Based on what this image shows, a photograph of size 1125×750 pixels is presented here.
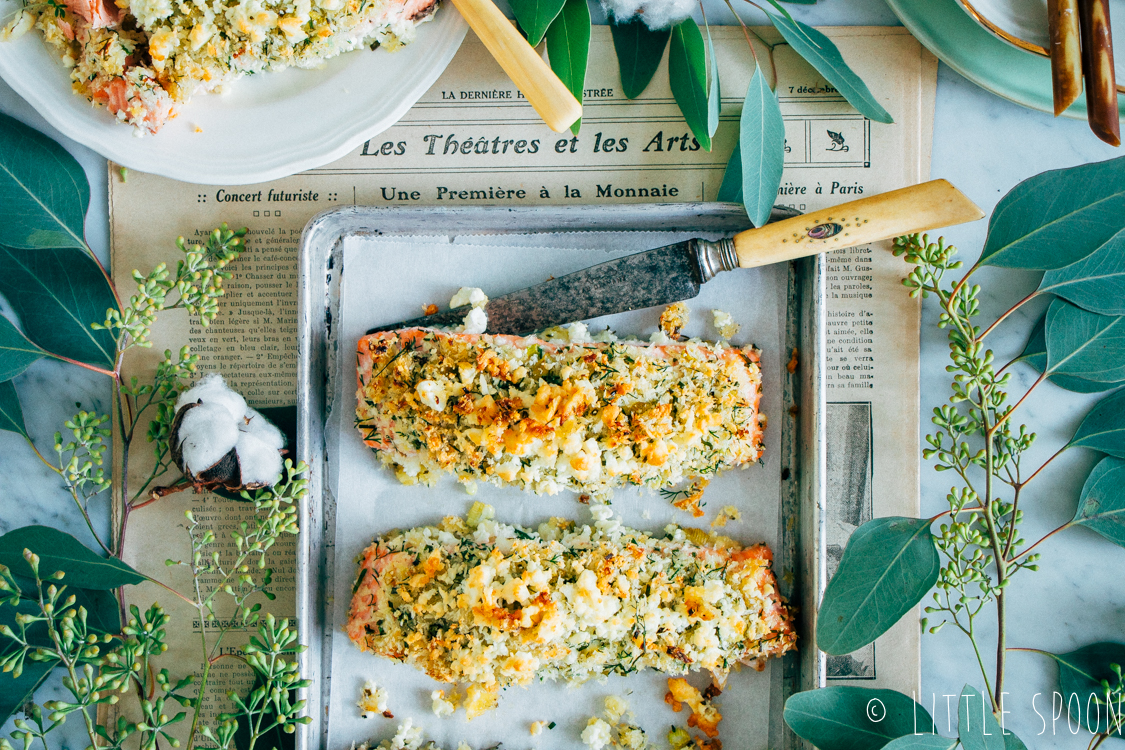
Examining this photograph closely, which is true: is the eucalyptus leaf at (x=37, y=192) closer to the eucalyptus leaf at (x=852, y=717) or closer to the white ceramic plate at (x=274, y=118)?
the white ceramic plate at (x=274, y=118)

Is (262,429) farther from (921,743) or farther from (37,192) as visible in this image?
(921,743)

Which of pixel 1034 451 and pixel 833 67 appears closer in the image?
pixel 833 67

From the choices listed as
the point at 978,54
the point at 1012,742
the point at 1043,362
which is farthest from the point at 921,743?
the point at 978,54

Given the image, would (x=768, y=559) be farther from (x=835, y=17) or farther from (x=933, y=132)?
(x=835, y=17)

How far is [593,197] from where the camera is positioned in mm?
2020

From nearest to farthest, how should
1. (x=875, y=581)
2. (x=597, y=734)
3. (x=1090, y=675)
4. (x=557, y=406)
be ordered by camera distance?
1. (x=557, y=406)
2. (x=875, y=581)
3. (x=597, y=734)
4. (x=1090, y=675)

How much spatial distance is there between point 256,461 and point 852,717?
62.6 inches

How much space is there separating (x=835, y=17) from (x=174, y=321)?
2022 mm

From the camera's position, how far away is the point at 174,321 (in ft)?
6.66

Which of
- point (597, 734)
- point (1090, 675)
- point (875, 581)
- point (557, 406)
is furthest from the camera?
point (1090, 675)

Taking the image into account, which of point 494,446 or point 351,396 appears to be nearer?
point 494,446

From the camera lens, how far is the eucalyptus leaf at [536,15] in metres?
1.75

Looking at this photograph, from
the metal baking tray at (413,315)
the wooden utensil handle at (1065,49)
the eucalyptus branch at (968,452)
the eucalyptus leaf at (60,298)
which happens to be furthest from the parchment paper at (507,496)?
the wooden utensil handle at (1065,49)

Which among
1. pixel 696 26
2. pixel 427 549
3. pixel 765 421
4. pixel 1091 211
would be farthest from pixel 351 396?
pixel 1091 211
